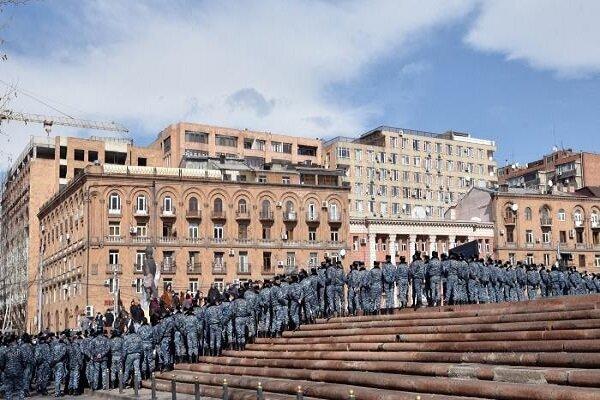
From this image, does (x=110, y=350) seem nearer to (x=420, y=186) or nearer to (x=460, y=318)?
(x=460, y=318)

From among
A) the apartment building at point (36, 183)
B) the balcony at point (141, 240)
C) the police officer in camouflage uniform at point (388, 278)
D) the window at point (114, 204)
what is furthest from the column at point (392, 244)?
the police officer in camouflage uniform at point (388, 278)

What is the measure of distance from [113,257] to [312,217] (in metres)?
16.8

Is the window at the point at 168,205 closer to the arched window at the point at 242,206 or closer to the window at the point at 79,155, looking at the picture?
the arched window at the point at 242,206

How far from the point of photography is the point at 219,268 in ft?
203

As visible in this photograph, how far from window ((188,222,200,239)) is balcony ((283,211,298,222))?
744cm

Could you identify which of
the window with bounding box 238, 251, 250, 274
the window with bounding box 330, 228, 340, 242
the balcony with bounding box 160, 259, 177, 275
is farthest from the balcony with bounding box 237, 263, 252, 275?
the window with bounding box 330, 228, 340, 242

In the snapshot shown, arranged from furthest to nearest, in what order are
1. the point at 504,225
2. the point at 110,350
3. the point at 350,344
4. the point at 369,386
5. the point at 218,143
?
the point at 218,143 < the point at 504,225 < the point at 110,350 < the point at 350,344 < the point at 369,386

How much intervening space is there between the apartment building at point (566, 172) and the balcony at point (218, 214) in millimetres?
38671

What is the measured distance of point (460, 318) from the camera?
19344 mm

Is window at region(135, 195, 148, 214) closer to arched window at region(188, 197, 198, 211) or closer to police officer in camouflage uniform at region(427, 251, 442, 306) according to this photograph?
arched window at region(188, 197, 198, 211)

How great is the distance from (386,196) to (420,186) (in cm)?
556

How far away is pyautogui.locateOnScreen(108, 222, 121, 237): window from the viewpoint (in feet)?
196

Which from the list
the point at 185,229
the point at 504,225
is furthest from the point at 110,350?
the point at 504,225

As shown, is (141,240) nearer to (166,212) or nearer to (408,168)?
(166,212)
